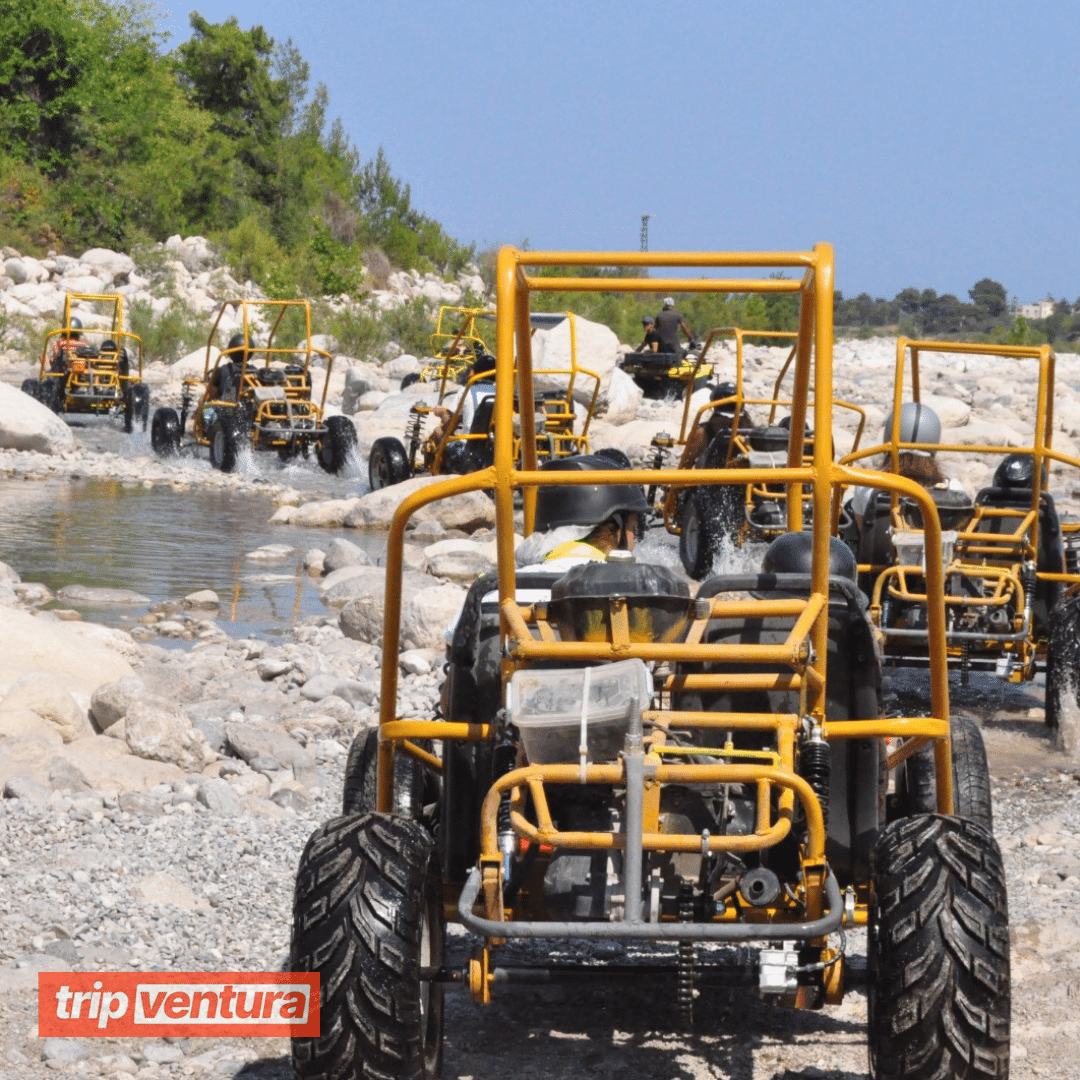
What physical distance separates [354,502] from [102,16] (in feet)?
107

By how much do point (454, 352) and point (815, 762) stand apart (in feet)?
46.1

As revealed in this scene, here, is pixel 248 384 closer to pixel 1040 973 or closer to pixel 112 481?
pixel 112 481

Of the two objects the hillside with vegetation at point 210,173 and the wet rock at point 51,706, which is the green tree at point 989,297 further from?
the wet rock at point 51,706

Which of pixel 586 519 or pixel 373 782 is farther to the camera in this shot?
pixel 373 782

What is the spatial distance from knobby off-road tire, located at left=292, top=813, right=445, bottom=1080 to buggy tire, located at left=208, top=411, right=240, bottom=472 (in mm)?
15592

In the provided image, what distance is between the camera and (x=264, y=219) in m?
41.6

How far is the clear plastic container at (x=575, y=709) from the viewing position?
10.0 ft

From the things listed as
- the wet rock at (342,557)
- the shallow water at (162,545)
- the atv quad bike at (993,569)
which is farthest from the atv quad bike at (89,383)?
the atv quad bike at (993,569)

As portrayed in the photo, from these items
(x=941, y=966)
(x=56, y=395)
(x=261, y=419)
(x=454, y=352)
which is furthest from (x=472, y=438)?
(x=941, y=966)

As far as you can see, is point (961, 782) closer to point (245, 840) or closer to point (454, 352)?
point (245, 840)

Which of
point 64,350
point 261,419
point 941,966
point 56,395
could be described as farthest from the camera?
point 64,350

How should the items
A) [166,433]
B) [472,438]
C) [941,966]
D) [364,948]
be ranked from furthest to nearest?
1. [166,433]
2. [472,438]
3. [364,948]
4. [941,966]

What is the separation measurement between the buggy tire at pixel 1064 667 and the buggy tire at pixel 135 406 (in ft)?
53.3

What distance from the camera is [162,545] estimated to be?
13.4 meters
